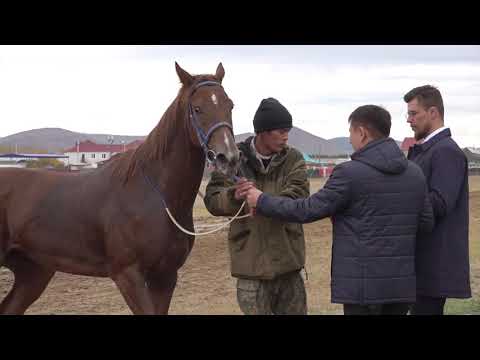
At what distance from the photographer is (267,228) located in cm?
335

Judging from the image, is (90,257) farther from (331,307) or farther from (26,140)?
(26,140)

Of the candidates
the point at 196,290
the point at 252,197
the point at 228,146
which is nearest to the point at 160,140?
the point at 228,146

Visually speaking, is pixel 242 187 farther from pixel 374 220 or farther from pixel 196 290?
pixel 196 290

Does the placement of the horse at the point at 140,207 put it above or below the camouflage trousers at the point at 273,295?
above

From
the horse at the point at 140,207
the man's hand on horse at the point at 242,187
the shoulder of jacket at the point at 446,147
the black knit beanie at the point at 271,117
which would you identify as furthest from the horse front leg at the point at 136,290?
the shoulder of jacket at the point at 446,147

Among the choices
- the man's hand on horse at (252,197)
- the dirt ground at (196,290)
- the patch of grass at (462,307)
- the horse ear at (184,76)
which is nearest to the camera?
the man's hand on horse at (252,197)

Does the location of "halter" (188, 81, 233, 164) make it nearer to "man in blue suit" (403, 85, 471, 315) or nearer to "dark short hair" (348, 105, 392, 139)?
"dark short hair" (348, 105, 392, 139)

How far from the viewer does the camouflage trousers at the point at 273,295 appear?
3357mm

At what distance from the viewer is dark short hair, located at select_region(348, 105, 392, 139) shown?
9.35 ft

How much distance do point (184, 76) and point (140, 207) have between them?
0.98 metres

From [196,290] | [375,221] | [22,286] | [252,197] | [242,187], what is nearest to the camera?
[375,221]

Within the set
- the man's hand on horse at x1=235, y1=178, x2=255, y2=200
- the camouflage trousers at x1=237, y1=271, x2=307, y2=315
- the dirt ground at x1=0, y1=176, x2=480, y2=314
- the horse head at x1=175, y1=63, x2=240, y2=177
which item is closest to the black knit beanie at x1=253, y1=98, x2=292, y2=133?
the horse head at x1=175, y1=63, x2=240, y2=177

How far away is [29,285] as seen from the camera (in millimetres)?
4648

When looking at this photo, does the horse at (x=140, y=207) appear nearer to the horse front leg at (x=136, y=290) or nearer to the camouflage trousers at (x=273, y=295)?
the horse front leg at (x=136, y=290)
